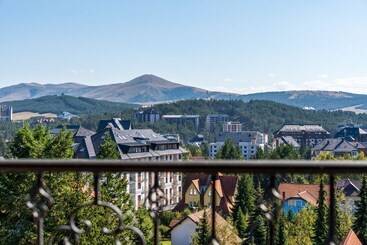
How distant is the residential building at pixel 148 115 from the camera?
377ft

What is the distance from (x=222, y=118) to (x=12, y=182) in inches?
4549

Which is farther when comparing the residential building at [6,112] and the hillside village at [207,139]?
the residential building at [6,112]

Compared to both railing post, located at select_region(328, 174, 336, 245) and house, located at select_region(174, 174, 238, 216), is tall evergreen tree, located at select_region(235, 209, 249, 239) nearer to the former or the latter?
house, located at select_region(174, 174, 238, 216)

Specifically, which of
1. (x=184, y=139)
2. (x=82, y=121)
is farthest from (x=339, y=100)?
(x=82, y=121)

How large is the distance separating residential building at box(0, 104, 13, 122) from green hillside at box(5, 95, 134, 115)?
5.74ft

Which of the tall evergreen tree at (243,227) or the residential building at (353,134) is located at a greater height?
Answer: the tall evergreen tree at (243,227)

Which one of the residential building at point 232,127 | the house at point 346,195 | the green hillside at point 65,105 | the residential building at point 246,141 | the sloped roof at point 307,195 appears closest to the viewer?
the house at point 346,195

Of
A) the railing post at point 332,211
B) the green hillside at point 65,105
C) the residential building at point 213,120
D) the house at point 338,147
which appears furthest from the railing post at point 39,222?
the green hillside at point 65,105

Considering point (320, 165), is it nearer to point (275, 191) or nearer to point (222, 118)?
point (275, 191)

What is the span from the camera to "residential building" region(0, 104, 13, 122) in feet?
417

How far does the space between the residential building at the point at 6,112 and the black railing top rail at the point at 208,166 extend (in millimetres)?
129032

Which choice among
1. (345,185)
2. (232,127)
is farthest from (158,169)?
(232,127)

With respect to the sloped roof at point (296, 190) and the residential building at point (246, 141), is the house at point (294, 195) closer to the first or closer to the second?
the sloped roof at point (296, 190)

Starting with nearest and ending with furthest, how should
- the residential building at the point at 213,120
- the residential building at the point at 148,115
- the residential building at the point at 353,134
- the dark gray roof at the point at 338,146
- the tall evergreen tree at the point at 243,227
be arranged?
the tall evergreen tree at the point at 243,227 → the dark gray roof at the point at 338,146 → the residential building at the point at 353,134 → the residential building at the point at 148,115 → the residential building at the point at 213,120
